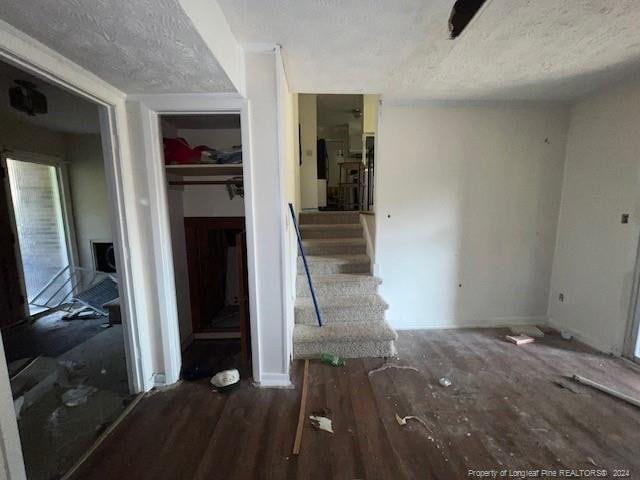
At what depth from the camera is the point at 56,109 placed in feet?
9.73

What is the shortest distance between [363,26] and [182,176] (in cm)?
205

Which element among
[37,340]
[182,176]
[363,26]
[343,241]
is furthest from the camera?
[343,241]

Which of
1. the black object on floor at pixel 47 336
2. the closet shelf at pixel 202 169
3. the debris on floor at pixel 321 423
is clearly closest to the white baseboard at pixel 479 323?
the debris on floor at pixel 321 423

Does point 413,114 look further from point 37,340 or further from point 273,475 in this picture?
point 37,340

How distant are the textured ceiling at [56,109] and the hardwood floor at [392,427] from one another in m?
2.63

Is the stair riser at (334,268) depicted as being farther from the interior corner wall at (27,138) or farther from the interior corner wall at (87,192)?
the interior corner wall at (27,138)

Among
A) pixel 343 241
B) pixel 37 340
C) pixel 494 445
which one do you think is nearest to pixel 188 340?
pixel 37 340

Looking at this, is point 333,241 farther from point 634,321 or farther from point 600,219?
point 634,321

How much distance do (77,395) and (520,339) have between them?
12.9 feet

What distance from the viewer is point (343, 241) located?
343 centimetres

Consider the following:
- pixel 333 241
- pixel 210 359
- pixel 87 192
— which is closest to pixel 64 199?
pixel 87 192

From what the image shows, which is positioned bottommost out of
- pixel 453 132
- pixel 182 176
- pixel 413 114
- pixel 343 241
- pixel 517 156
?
pixel 343 241

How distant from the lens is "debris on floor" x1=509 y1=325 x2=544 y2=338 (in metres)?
2.93

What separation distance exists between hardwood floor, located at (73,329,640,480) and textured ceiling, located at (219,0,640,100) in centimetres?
242
